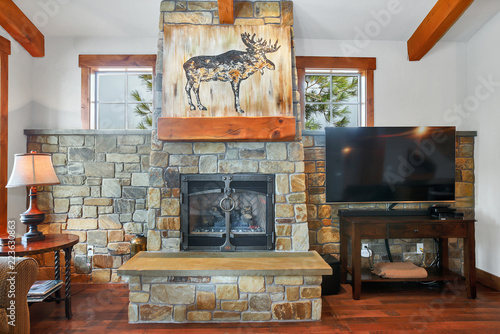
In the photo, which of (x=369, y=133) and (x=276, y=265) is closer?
(x=276, y=265)

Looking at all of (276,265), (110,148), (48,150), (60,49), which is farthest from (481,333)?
(60,49)

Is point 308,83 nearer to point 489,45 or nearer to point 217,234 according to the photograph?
point 489,45

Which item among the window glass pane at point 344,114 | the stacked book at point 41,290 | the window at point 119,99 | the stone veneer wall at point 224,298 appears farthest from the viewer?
the window glass pane at point 344,114

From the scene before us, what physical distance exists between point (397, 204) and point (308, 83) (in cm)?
167

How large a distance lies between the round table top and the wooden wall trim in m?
2.78

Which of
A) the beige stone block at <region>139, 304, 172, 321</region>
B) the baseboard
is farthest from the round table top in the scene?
the baseboard

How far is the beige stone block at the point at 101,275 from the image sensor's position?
3.05 metres

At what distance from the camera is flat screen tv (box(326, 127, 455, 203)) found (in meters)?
2.97

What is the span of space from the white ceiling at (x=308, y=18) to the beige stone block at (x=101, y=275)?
250cm

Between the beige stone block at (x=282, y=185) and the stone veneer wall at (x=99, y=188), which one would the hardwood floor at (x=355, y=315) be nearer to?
the stone veneer wall at (x=99, y=188)

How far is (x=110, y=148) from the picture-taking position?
3.05m

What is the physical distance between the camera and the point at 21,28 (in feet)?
9.20

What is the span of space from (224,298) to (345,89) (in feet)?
8.69

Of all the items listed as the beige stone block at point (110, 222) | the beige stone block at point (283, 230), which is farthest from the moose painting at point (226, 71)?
the beige stone block at point (110, 222)
